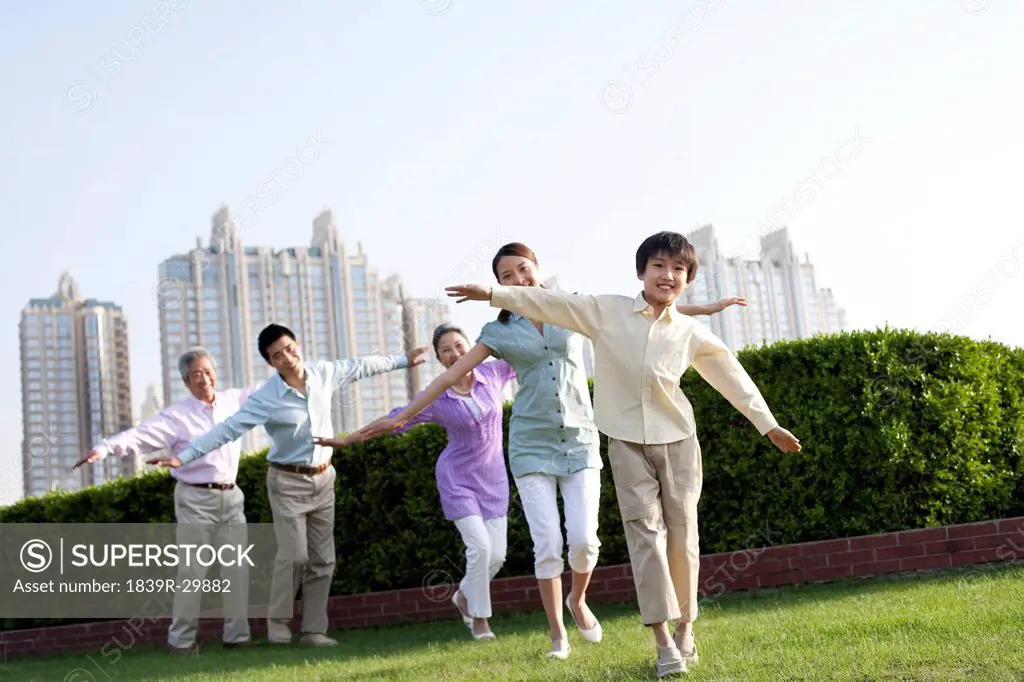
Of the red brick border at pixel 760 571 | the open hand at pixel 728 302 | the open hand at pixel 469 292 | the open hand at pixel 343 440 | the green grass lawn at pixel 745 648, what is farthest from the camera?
the red brick border at pixel 760 571

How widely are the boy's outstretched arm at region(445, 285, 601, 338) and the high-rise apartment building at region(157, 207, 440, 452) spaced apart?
2472 inches

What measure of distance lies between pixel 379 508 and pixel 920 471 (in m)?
4.03

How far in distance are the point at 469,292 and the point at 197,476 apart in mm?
4027

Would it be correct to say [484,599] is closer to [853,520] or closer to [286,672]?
[286,672]

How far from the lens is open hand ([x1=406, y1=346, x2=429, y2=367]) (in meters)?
6.75

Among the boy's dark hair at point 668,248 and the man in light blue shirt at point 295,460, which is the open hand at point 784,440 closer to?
the boy's dark hair at point 668,248

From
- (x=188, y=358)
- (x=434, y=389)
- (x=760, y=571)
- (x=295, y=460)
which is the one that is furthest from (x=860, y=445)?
(x=188, y=358)

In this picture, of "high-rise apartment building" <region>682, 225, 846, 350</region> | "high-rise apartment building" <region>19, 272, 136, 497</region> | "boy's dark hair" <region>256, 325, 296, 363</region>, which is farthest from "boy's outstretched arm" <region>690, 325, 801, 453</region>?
"high-rise apartment building" <region>19, 272, 136, 497</region>

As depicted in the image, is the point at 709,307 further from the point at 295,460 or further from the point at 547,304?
the point at 295,460

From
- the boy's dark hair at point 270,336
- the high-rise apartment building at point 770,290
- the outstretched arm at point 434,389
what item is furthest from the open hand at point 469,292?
the high-rise apartment building at point 770,290

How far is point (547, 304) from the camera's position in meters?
4.34

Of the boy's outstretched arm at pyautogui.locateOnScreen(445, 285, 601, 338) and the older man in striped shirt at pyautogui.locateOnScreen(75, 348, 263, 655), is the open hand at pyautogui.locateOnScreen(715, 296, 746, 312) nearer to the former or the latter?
the boy's outstretched arm at pyautogui.locateOnScreen(445, 285, 601, 338)

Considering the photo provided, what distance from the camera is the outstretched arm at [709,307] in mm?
4684

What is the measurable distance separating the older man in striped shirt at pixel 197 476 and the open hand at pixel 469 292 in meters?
3.60
